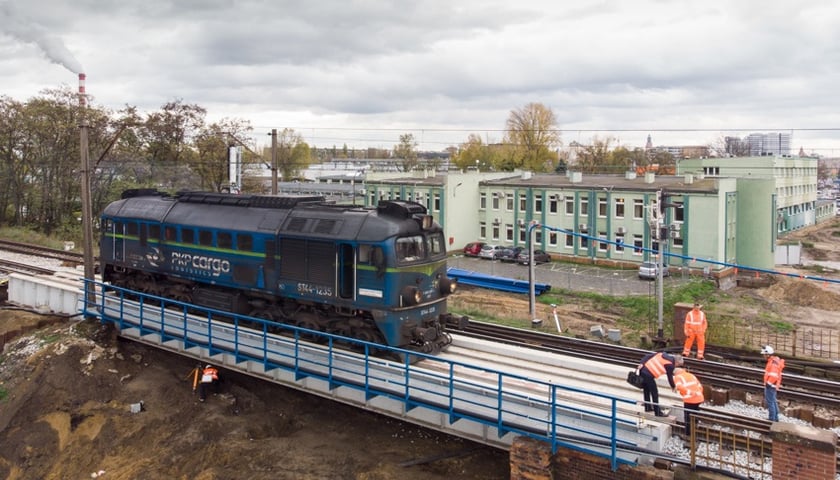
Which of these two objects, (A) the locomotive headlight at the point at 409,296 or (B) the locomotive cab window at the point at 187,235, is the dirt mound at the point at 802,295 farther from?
(B) the locomotive cab window at the point at 187,235

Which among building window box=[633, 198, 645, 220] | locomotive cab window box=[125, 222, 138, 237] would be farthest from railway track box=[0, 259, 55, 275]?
building window box=[633, 198, 645, 220]

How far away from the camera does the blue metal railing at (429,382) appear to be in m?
10.7

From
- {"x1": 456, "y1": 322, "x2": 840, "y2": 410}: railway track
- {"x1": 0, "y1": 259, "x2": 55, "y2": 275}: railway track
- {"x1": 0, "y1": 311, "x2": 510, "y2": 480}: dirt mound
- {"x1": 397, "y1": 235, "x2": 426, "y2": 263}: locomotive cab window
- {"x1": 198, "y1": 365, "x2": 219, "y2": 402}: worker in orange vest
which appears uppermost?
{"x1": 397, "y1": 235, "x2": 426, "y2": 263}: locomotive cab window

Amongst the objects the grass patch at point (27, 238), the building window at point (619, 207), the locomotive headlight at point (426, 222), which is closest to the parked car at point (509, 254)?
the building window at point (619, 207)

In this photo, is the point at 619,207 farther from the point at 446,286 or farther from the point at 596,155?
the point at 596,155

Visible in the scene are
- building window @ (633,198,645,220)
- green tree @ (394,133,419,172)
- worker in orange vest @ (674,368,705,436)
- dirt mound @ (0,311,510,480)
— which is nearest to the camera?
worker in orange vest @ (674,368,705,436)

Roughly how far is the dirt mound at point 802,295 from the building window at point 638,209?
8.63 metres

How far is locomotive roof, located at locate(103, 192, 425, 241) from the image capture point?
14.3 metres

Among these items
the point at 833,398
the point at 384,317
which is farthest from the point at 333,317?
the point at 833,398

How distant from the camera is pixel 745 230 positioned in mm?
42906

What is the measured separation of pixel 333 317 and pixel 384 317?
1.74 m

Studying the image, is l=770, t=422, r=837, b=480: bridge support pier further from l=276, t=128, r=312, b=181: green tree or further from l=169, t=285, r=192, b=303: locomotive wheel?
l=276, t=128, r=312, b=181: green tree

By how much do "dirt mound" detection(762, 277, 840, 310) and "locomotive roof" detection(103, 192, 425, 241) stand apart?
Answer: 2738 centimetres

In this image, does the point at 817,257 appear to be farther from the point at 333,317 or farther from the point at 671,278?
the point at 333,317
